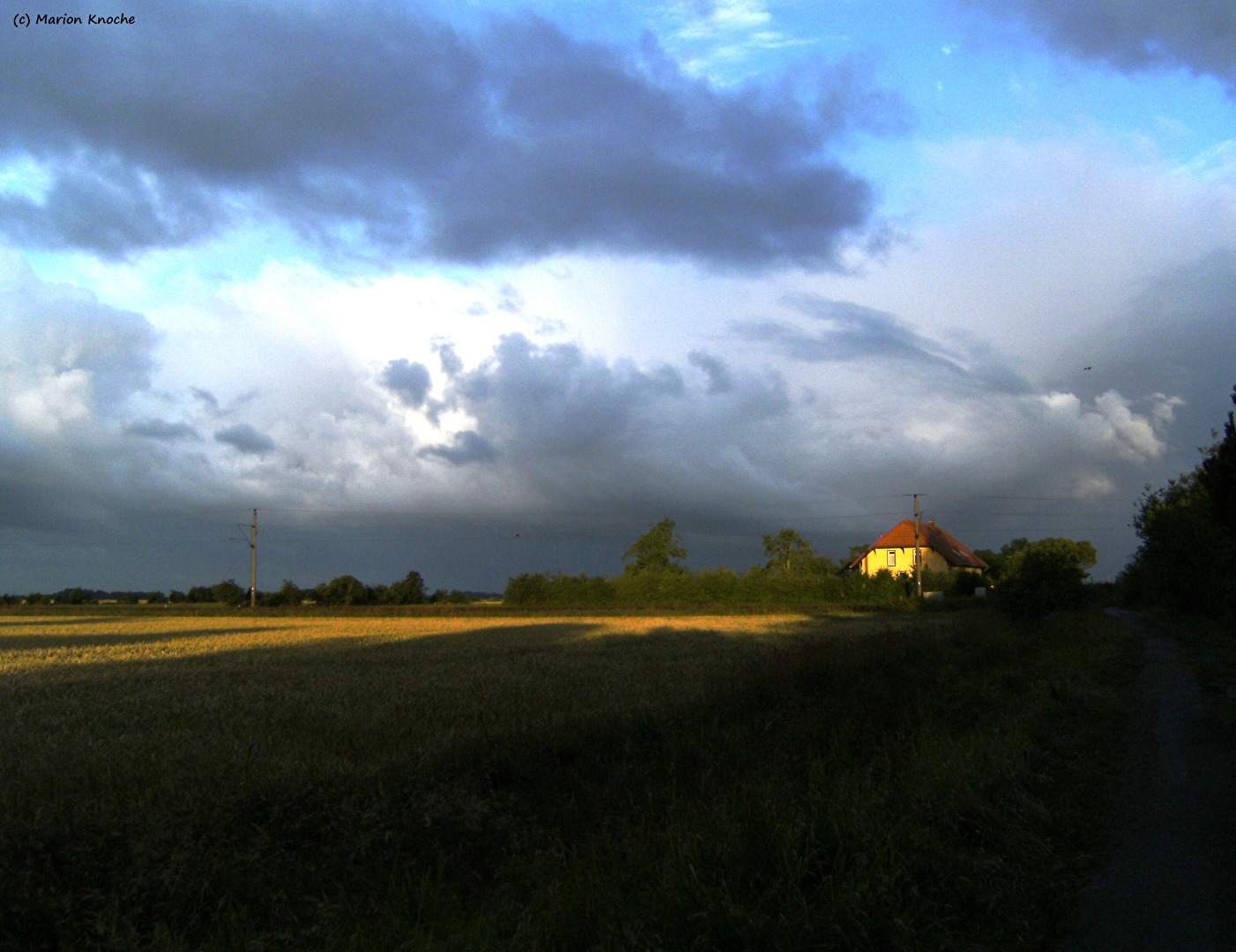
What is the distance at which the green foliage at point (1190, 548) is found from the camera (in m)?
31.6

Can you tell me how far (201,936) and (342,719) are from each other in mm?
6082

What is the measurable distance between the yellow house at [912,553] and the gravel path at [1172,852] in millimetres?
81991

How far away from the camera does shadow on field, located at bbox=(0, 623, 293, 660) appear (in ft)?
98.7

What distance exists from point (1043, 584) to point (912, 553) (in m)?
67.8

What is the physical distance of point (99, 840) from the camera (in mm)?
6109

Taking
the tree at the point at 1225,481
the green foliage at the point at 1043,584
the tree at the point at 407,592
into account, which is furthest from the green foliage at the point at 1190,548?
the tree at the point at 407,592

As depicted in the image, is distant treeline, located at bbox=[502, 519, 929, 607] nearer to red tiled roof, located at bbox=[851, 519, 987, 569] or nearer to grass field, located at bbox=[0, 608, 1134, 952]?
red tiled roof, located at bbox=[851, 519, 987, 569]

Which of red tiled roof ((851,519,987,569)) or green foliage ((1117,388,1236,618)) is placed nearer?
green foliage ((1117,388,1236,618))

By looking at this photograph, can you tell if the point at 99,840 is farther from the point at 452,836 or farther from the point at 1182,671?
the point at 1182,671

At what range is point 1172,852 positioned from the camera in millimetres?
6918

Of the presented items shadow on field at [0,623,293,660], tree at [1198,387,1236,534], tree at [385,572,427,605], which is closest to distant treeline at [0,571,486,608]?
tree at [385,572,427,605]

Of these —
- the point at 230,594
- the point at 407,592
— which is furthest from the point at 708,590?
the point at 230,594

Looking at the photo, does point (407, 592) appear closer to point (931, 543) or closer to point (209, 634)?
point (209, 634)

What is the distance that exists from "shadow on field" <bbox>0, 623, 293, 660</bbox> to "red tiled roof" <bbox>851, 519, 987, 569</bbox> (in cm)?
7345
